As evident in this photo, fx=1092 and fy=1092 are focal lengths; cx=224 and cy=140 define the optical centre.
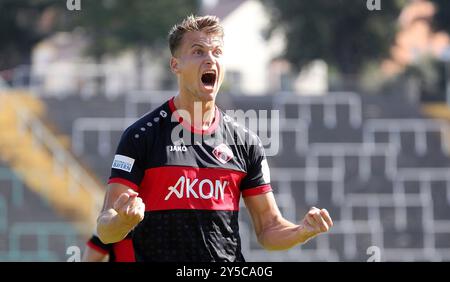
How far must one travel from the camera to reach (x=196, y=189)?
6098 mm

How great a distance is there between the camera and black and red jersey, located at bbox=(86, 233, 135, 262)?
21.6 ft

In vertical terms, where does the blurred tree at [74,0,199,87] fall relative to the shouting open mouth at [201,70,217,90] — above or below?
above

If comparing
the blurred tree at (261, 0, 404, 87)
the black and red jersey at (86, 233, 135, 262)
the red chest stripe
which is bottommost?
the black and red jersey at (86, 233, 135, 262)

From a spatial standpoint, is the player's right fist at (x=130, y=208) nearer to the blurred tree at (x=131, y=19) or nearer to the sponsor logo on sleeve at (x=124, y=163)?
the sponsor logo on sleeve at (x=124, y=163)

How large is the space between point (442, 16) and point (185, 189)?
26.3m

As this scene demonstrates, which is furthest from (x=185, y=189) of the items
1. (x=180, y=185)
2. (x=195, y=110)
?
(x=195, y=110)

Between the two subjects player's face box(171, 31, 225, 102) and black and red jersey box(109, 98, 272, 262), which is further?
player's face box(171, 31, 225, 102)

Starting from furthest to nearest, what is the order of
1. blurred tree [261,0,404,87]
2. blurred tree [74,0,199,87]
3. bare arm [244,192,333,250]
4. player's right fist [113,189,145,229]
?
blurred tree [74,0,199,87] < blurred tree [261,0,404,87] < bare arm [244,192,333,250] < player's right fist [113,189,145,229]

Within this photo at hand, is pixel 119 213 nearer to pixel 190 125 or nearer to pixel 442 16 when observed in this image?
pixel 190 125

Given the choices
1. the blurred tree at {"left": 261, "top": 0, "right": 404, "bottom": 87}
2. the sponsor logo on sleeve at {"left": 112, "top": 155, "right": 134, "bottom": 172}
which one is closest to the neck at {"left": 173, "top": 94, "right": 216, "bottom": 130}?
the sponsor logo on sleeve at {"left": 112, "top": 155, "right": 134, "bottom": 172}

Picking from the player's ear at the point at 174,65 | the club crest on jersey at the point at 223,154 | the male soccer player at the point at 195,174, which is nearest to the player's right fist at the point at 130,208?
the male soccer player at the point at 195,174

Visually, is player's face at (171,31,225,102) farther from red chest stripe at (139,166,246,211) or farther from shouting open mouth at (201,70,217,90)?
red chest stripe at (139,166,246,211)

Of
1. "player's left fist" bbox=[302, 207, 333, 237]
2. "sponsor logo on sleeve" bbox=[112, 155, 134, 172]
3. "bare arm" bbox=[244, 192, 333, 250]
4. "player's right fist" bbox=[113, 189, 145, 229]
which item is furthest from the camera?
"bare arm" bbox=[244, 192, 333, 250]
